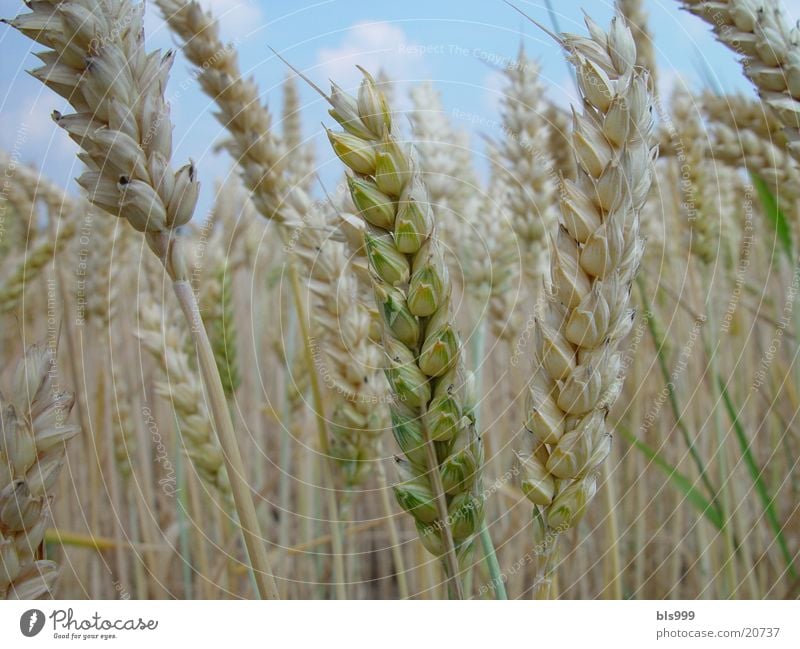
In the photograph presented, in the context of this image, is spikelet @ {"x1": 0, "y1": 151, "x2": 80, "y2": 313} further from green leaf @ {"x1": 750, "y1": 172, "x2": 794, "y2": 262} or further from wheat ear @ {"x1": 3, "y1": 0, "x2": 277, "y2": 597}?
green leaf @ {"x1": 750, "y1": 172, "x2": 794, "y2": 262}

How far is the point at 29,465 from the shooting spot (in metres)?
0.34

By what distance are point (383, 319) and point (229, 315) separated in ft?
1.62

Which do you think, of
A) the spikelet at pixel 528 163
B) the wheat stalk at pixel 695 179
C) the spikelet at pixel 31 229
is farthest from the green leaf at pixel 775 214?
the spikelet at pixel 31 229

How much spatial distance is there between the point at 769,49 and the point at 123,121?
1.47 ft

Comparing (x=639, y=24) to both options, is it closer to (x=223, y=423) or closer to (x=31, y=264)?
(x=223, y=423)

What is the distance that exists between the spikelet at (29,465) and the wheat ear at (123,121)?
0.08 metres

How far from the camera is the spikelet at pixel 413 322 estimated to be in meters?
0.33

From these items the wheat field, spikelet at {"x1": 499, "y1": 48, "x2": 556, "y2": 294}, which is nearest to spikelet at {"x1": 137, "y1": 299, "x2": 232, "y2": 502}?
the wheat field

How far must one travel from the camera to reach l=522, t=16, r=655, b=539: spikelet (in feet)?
1.13

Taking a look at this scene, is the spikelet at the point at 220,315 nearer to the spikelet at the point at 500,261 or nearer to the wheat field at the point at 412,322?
the wheat field at the point at 412,322

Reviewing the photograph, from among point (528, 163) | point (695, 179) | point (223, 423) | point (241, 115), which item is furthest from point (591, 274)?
point (695, 179)

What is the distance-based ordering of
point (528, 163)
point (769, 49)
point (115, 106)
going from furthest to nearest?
point (528, 163)
point (769, 49)
point (115, 106)
